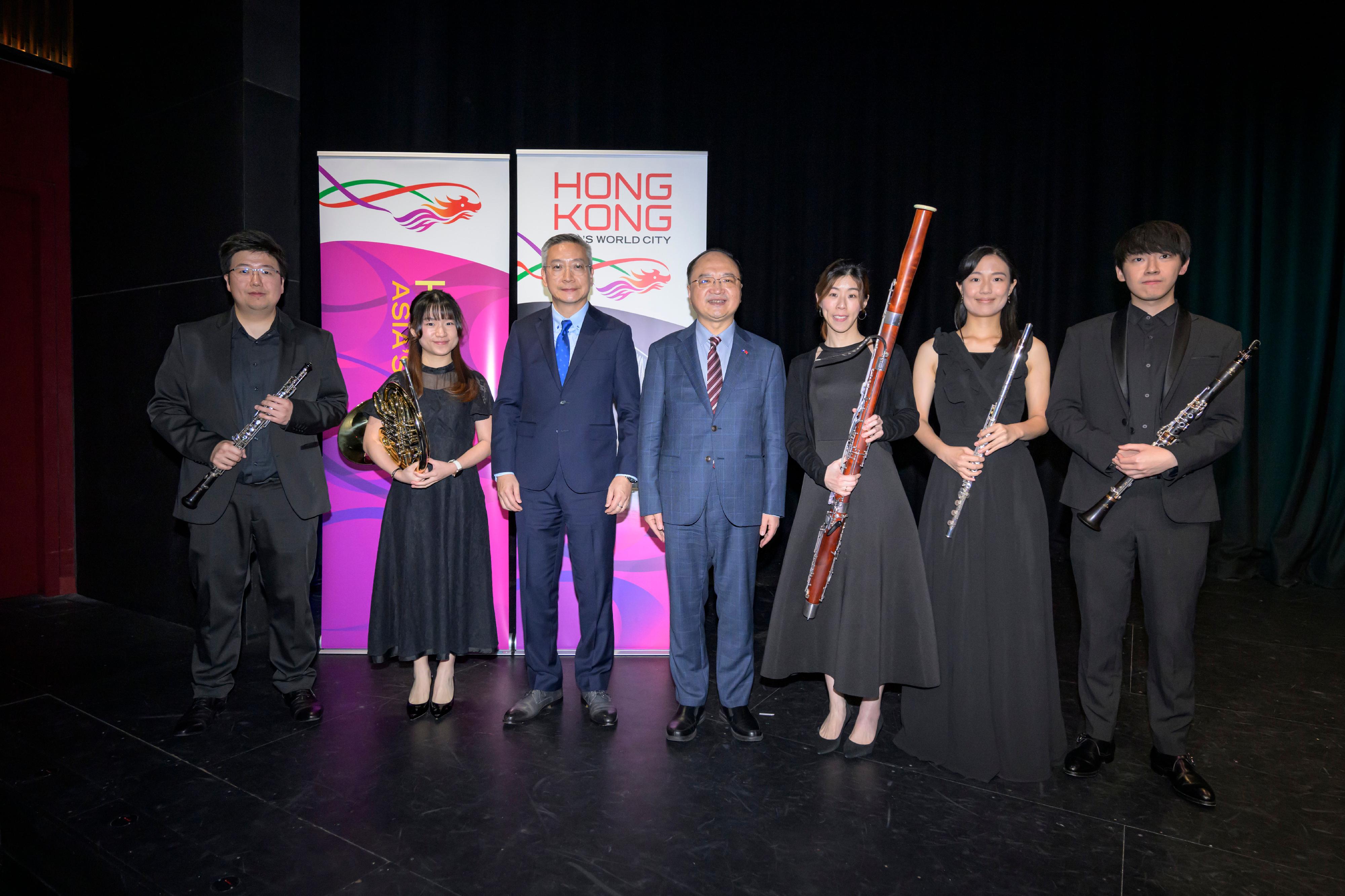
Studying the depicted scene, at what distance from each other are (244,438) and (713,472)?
1.83m

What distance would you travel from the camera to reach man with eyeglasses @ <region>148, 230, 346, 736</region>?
2.93m

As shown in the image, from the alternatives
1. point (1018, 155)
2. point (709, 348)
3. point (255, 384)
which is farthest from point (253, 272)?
point (1018, 155)

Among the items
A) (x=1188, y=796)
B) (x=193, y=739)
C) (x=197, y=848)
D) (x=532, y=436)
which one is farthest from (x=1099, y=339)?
(x=193, y=739)

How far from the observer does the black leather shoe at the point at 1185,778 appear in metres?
2.36

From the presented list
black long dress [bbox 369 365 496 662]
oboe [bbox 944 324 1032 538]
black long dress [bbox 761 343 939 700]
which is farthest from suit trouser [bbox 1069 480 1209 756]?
black long dress [bbox 369 365 496 662]

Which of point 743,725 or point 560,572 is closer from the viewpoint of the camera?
point 743,725

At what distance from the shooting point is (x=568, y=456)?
9.43 ft

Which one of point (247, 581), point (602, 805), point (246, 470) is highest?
point (246, 470)

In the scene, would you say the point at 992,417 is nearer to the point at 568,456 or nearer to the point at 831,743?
the point at 831,743

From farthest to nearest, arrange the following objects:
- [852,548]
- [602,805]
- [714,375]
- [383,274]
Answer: [383,274]
[714,375]
[852,548]
[602,805]

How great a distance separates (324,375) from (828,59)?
398cm

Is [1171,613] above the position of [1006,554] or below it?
below

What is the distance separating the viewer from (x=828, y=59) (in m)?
5.07

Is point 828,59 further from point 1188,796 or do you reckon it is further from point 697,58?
point 1188,796
